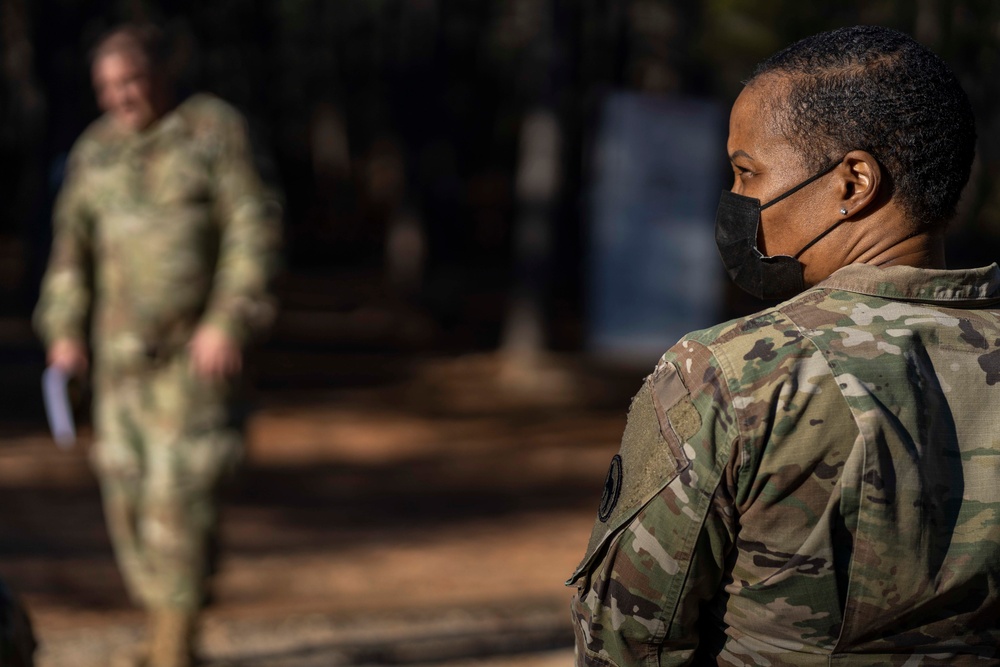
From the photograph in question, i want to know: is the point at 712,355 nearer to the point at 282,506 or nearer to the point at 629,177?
the point at 282,506

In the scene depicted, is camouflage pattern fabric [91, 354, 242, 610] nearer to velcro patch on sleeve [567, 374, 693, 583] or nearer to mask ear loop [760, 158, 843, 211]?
velcro patch on sleeve [567, 374, 693, 583]

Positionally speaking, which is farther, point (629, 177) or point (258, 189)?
point (629, 177)

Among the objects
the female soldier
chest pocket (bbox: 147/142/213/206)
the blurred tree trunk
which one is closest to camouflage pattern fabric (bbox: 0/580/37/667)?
the female soldier

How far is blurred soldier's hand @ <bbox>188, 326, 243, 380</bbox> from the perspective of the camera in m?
4.32

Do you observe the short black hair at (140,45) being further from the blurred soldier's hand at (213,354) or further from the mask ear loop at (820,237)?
the mask ear loop at (820,237)

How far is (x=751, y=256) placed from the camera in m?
1.77

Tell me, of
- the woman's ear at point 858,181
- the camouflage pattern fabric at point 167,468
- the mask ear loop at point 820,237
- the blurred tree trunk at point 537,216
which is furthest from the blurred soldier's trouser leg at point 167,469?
the blurred tree trunk at point 537,216

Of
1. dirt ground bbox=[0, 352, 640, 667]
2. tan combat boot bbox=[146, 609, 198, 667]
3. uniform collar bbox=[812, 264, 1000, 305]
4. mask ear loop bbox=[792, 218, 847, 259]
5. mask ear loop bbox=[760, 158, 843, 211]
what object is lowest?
dirt ground bbox=[0, 352, 640, 667]

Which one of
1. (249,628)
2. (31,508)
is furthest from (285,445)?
Result: (249,628)

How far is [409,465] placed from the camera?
406 inches

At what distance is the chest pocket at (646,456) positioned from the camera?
1567mm

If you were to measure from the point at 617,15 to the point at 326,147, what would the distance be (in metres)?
20.4

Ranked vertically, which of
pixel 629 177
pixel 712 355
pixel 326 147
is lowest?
pixel 326 147

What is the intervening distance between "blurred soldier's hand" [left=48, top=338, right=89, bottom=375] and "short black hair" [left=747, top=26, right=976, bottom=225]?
3.36 meters
